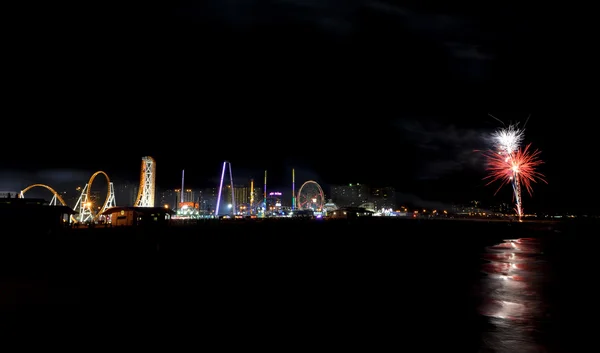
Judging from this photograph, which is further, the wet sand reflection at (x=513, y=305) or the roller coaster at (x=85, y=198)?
the roller coaster at (x=85, y=198)

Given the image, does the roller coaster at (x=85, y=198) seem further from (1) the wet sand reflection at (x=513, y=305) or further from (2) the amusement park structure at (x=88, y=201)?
(1) the wet sand reflection at (x=513, y=305)

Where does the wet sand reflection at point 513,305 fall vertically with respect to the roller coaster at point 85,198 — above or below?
below

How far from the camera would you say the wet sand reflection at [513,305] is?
608 cm

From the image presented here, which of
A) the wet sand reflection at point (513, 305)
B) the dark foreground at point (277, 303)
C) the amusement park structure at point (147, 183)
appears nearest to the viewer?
the wet sand reflection at point (513, 305)

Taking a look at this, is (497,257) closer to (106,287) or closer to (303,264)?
(303,264)

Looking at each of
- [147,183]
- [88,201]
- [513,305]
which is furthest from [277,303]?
[88,201]

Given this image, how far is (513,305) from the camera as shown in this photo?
345 inches

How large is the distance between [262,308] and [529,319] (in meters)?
6.26

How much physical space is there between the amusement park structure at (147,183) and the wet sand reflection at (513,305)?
51.3 metres

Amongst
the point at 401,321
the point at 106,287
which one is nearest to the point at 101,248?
the point at 106,287

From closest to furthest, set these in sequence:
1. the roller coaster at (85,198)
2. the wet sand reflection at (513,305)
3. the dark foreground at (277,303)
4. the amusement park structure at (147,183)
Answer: the wet sand reflection at (513,305) → the dark foreground at (277,303) → the roller coaster at (85,198) → the amusement park structure at (147,183)

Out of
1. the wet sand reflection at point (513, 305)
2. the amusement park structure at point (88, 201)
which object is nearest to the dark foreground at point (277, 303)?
the wet sand reflection at point (513, 305)

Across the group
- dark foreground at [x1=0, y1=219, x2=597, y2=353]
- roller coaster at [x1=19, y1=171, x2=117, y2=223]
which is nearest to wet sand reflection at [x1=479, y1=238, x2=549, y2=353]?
dark foreground at [x1=0, y1=219, x2=597, y2=353]

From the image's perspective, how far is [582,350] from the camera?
19.0 feet
